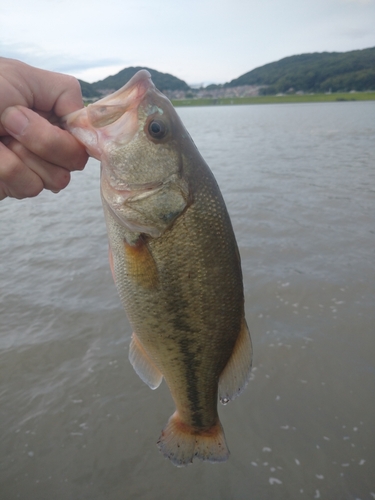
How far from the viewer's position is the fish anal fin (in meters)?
2.07

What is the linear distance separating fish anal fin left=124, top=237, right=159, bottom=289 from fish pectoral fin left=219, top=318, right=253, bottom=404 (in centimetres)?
66

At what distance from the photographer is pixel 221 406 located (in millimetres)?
4207

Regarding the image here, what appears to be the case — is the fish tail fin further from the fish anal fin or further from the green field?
the green field

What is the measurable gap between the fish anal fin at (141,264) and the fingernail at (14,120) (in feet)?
2.63

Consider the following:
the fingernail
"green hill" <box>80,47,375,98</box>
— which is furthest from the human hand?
"green hill" <box>80,47,375,98</box>

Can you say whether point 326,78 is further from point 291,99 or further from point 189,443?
point 189,443

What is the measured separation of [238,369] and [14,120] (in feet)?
6.30

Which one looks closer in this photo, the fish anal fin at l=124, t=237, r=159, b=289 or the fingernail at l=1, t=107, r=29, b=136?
the fingernail at l=1, t=107, r=29, b=136

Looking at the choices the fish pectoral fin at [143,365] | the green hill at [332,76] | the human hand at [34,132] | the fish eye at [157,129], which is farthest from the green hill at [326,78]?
the fish pectoral fin at [143,365]

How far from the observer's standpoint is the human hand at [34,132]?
75.4 inches

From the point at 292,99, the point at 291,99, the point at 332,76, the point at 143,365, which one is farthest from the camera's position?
the point at 332,76

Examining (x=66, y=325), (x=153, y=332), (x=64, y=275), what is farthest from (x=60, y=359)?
(x=153, y=332)

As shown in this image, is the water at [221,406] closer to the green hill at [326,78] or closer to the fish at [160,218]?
the fish at [160,218]

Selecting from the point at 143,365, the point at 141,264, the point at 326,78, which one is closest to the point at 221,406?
the point at 143,365
